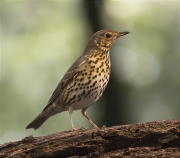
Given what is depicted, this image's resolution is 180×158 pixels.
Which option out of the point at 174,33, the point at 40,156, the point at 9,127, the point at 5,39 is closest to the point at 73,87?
the point at 40,156

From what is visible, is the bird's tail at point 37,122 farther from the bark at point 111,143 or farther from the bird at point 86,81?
the bark at point 111,143

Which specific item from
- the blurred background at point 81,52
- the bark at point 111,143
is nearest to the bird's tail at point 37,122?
the blurred background at point 81,52

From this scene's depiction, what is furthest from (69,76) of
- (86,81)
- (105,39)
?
(105,39)

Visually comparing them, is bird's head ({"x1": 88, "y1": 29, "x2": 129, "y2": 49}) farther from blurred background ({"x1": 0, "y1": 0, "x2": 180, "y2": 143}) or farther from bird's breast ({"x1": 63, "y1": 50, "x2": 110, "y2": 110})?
blurred background ({"x1": 0, "y1": 0, "x2": 180, "y2": 143})

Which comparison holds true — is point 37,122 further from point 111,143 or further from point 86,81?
point 111,143

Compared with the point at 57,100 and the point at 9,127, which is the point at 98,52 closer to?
the point at 57,100

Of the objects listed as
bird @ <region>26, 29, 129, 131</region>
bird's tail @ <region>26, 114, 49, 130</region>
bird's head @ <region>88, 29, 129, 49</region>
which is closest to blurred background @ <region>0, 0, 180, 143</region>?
bird's tail @ <region>26, 114, 49, 130</region>
